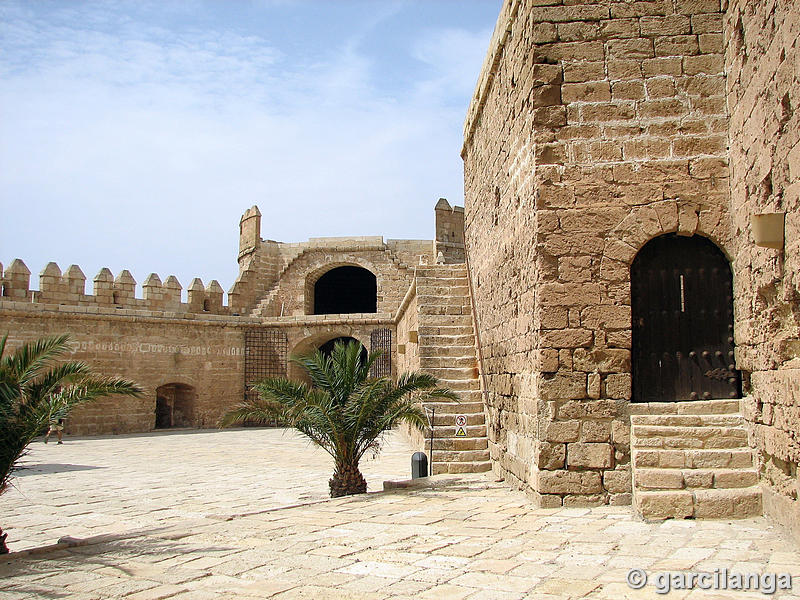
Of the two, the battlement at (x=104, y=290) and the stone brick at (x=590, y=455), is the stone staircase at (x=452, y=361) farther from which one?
the battlement at (x=104, y=290)

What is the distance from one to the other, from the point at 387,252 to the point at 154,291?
7.35 metres

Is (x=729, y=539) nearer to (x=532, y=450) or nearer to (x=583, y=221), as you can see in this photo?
(x=532, y=450)

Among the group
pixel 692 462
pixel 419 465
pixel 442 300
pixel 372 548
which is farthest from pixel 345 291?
pixel 372 548

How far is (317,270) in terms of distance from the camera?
2327 cm

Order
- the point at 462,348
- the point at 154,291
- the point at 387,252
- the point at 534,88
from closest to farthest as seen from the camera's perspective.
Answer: the point at 534,88 < the point at 462,348 < the point at 154,291 < the point at 387,252

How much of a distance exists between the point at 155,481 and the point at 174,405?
35.4 feet

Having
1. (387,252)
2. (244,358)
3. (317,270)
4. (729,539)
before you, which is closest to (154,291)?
(244,358)

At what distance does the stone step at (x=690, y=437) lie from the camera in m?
5.93

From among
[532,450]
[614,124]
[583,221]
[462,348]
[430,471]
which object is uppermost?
[614,124]

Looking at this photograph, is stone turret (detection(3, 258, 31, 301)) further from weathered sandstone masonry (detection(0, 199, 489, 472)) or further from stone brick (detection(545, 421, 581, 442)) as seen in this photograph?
stone brick (detection(545, 421, 581, 442))

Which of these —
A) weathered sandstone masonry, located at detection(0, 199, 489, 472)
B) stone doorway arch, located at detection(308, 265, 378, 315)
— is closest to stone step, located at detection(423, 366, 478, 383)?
weathered sandstone masonry, located at detection(0, 199, 489, 472)

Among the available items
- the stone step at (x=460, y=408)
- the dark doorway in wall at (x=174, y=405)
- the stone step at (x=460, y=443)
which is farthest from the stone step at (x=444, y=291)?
the dark doorway in wall at (x=174, y=405)

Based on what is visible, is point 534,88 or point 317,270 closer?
point 534,88

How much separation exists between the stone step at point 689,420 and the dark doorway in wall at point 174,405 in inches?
646
